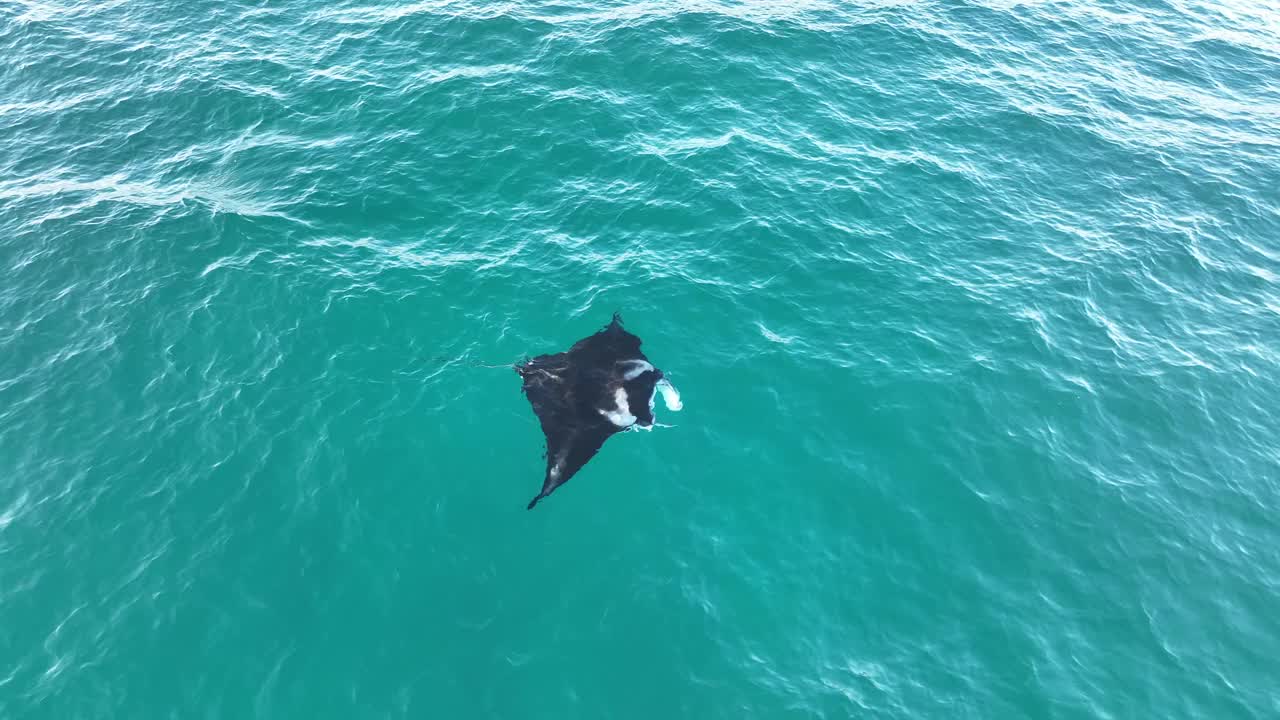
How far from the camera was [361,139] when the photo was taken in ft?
169

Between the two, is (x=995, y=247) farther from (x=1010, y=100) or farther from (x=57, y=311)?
(x=57, y=311)

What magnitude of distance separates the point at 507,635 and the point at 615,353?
621 inches

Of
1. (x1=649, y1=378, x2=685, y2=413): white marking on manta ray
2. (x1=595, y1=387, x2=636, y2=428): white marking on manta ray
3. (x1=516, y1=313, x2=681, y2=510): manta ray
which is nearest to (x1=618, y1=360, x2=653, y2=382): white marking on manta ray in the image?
(x1=516, y1=313, x2=681, y2=510): manta ray

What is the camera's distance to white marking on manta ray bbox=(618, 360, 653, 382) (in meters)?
37.2

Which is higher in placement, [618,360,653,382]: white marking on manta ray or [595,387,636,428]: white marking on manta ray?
[618,360,653,382]: white marking on manta ray

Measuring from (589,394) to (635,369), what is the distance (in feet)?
9.87

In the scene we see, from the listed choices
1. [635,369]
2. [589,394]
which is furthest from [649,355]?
[589,394]

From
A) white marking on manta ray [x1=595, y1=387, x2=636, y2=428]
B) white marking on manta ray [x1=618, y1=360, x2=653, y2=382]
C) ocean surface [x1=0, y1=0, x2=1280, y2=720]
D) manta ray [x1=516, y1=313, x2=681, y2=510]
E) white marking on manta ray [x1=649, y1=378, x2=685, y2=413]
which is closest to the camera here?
ocean surface [x1=0, y1=0, x2=1280, y2=720]

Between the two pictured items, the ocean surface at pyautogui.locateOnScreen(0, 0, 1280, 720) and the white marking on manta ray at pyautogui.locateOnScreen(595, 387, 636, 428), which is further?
the white marking on manta ray at pyautogui.locateOnScreen(595, 387, 636, 428)

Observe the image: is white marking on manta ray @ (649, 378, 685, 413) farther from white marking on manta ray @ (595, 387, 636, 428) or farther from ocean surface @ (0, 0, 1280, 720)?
white marking on manta ray @ (595, 387, 636, 428)

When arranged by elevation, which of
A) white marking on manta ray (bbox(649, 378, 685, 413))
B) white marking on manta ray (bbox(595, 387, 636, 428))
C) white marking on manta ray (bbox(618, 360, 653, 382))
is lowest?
white marking on manta ray (bbox(649, 378, 685, 413))

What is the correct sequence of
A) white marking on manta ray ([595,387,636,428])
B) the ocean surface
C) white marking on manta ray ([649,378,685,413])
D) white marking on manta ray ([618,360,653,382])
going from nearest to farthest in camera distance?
the ocean surface → white marking on manta ray ([595,387,636,428]) → white marking on manta ray ([649,378,685,413]) → white marking on manta ray ([618,360,653,382])

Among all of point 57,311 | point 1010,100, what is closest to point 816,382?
point 1010,100

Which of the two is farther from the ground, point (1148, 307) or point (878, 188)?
point (878, 188)
